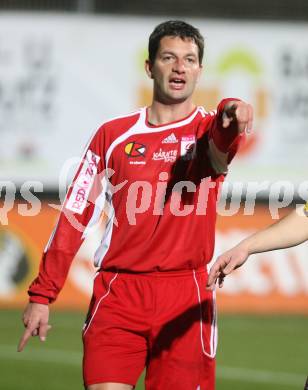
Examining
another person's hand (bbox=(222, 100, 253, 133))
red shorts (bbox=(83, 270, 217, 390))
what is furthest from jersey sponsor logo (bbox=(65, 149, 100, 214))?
another person's hand (bbox=(222, 100, 253, 133))

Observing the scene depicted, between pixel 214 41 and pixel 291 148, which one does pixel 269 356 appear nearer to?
pixel 291 148

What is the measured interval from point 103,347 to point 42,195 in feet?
30.5

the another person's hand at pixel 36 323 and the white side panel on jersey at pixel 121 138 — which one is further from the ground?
the white side panel on jersey at pixel 121 138

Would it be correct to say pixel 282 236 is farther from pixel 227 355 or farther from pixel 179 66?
pixel 227 355

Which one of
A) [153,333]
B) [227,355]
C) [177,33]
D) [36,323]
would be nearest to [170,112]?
[177,33]

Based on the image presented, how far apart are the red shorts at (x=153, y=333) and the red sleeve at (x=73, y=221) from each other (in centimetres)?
Result: 29

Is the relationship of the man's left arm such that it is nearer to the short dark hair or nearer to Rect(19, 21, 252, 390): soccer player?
Rect(19, 21, 252, 390): soccer player

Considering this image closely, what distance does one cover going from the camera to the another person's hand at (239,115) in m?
4.97

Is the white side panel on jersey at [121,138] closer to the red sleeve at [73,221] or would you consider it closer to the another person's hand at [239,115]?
the red sleeve at [73,221]

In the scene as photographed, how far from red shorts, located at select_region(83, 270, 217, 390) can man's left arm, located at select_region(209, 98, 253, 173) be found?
0.62m

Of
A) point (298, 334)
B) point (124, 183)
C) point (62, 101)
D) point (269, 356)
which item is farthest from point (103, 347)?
point (62, 101)

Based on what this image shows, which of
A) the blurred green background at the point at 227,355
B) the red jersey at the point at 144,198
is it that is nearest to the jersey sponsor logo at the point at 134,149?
the red jersey at the point at 144,198

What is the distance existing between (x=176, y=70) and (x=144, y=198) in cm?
70

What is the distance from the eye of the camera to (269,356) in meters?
11.1
